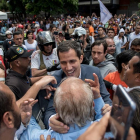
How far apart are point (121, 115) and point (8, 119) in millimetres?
760

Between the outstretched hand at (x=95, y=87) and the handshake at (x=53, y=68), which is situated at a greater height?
the outstretched hand at (x=95, y=87)

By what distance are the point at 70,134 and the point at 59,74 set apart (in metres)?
0.97

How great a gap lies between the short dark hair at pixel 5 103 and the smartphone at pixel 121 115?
0.66 metres

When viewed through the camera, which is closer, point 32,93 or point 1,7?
point 32,93

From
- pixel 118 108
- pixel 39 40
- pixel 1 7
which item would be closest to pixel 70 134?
pixel 118 108

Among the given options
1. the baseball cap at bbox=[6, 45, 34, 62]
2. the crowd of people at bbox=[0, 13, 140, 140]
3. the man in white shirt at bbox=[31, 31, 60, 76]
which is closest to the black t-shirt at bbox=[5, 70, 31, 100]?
the crowd of people at bbox=[0, 13, 140, 140]

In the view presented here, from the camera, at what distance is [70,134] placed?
104cm

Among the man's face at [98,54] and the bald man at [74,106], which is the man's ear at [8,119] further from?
the man's face at [98,54]

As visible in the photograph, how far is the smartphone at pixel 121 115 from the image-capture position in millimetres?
486

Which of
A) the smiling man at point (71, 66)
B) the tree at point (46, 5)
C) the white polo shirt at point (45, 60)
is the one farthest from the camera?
the tree at point (46, 5)

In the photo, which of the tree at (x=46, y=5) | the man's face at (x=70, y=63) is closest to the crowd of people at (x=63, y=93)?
the man's face at (x=70, y=63)

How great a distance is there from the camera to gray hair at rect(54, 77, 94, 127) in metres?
0.95

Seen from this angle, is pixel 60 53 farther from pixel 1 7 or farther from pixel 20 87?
pixel 1 7

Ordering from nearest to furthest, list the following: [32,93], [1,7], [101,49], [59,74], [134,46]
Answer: [32,93], [59,74], [101,49], [134,46], [1,7]
